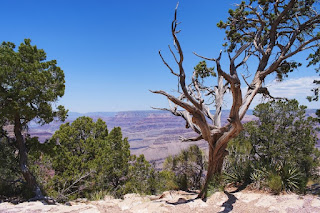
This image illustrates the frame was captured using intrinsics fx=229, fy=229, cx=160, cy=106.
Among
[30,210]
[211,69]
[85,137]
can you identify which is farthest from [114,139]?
[30,210]

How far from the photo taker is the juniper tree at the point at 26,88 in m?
9.37

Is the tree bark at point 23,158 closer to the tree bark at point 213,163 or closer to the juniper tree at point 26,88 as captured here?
the juniper tree at point 26,88

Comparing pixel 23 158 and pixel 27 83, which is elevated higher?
pixel 27 83

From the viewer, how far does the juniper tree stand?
9367mm

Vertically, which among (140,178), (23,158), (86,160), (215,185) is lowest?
(140,178)

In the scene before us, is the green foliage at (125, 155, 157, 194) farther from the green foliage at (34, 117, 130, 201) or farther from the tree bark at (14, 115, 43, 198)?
the tree bark at (14, 115, 43, 198)

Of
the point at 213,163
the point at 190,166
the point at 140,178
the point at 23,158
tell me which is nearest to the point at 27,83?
the point at 23,158

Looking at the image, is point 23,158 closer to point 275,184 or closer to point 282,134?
point 275,184

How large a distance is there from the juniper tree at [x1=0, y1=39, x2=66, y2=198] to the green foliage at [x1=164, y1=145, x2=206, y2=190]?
669cm

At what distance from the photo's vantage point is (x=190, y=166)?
12.6 meters

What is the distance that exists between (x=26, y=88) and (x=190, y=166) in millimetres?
8834

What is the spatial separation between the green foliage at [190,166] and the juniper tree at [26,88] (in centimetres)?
669

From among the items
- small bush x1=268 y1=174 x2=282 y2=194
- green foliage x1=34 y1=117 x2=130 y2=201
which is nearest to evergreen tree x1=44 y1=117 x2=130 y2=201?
green foliage x1=34 y1=117 x2=130 y2=201

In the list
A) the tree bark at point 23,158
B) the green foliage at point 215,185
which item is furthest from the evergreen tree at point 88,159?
the green foliage at point 215,185
